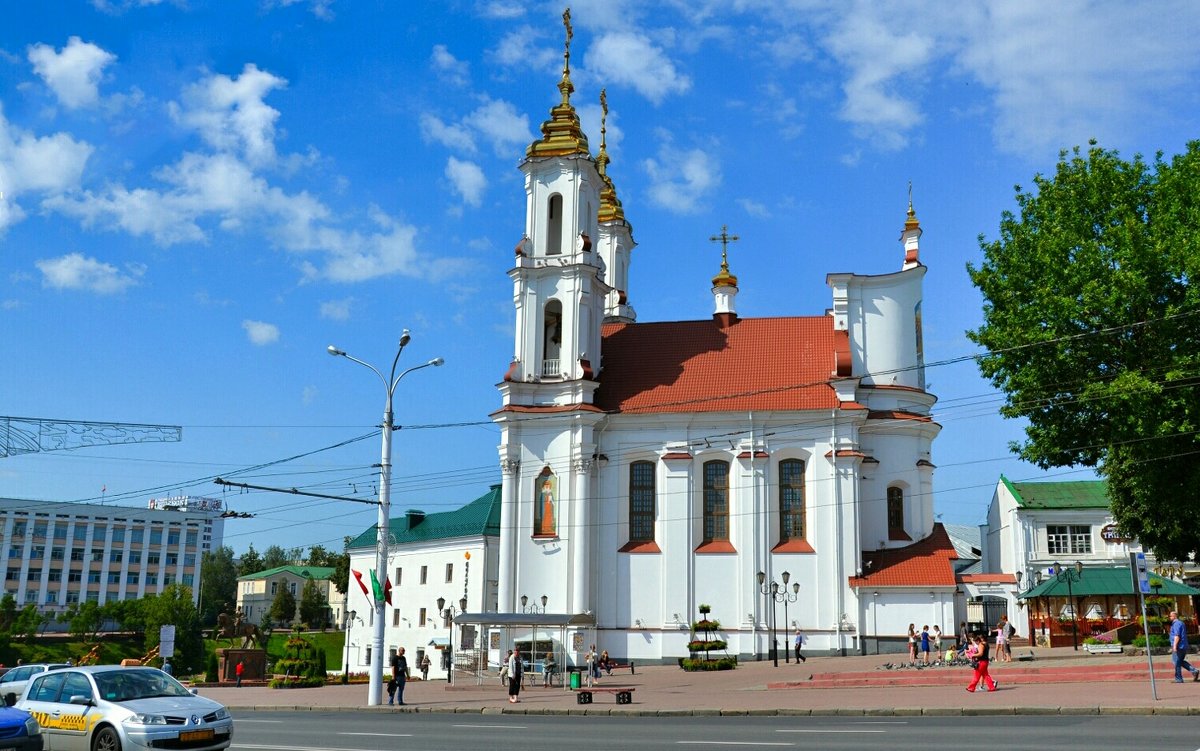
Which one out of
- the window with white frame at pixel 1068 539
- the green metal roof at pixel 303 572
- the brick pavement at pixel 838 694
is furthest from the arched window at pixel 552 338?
the green metal roof at pixel 303 572

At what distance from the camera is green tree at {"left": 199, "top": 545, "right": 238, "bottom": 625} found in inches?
5482

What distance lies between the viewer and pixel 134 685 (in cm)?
1530

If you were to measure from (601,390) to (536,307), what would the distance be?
15.9 feet

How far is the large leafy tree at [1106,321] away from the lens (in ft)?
94.1

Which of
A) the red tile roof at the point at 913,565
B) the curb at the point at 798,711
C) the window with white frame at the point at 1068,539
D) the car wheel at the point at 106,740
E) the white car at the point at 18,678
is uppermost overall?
the window with white frame at the point at 1068,539

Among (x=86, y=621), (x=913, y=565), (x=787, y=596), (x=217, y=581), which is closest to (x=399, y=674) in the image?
(x=787, y=596)

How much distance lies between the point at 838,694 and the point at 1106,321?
12.8 m

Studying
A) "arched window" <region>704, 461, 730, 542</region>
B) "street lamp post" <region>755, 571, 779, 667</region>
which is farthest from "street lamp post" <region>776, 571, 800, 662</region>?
"arched window" <region>704, 461, 730, 542</region>

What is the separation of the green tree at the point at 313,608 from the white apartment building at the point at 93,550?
12.1 meters

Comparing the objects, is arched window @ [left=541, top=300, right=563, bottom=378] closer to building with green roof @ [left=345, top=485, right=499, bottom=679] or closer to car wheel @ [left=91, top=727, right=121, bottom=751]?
building with green roof @ [left=345, top=485, right=499, bottom=679]

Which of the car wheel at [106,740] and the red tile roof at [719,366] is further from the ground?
the red tile roof at [719,366]

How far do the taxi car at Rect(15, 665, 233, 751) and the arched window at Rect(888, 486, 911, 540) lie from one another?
Result: 35.7 m

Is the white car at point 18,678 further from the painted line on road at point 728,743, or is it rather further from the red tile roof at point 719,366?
the red tile roof at point 719,366

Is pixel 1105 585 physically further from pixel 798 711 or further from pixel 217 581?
pixel 217 581
